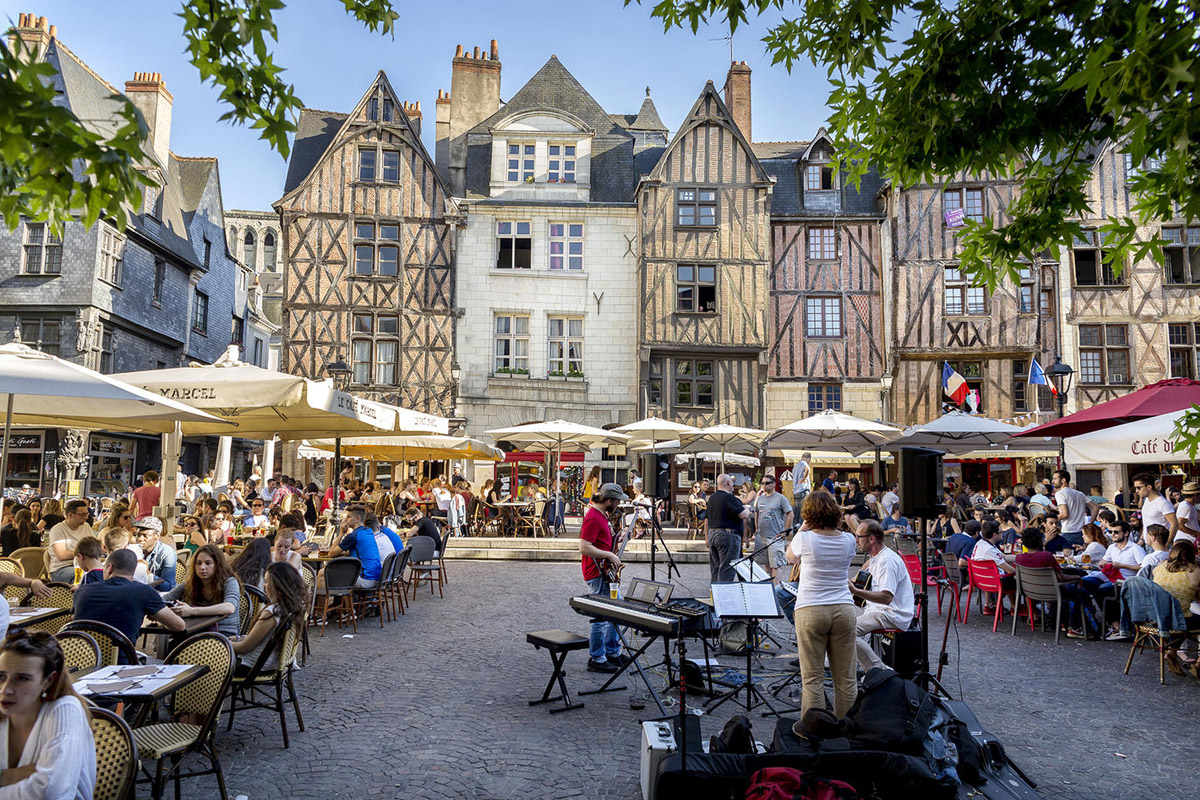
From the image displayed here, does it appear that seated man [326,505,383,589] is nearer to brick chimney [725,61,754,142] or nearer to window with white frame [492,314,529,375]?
window with white frame [492,314,529,375]

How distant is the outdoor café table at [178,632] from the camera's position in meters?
5.41

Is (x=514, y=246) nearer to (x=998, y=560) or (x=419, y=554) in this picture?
(x=419, y=554)

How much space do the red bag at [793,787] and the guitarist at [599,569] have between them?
3.62m

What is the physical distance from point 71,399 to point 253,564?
12.0ft

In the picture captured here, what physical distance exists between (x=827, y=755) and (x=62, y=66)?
25.3 m

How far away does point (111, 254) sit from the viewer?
2250 cm

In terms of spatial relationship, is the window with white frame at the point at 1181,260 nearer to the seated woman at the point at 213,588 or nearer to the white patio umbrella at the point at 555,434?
the white patio umbrella at the point at 555,434

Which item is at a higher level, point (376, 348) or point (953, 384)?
point (376, 348)

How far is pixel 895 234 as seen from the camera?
2431 centimetres

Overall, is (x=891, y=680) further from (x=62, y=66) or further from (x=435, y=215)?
(x=62, y=66)

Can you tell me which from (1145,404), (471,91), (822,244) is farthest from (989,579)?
(471,91)

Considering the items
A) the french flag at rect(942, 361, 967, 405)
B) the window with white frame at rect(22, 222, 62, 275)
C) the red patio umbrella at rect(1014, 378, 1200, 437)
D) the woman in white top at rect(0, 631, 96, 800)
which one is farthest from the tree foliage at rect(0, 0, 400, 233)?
the window with white frame at rect(22, 222, 62, 275)

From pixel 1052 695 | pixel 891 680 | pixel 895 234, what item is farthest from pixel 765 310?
pixel 891 680

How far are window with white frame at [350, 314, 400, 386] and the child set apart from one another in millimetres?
17551
